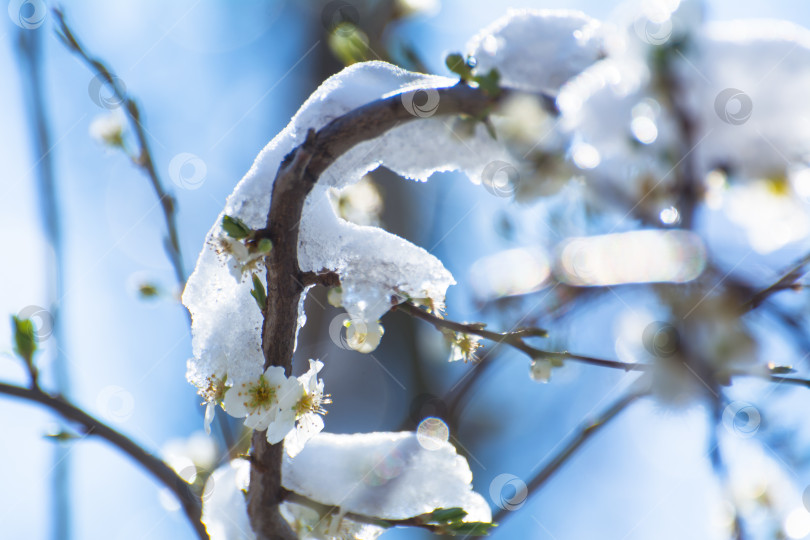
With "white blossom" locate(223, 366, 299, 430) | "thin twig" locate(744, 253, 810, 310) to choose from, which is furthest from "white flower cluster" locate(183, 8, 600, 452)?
"thin twig" locate(744, 253, 810, 310)

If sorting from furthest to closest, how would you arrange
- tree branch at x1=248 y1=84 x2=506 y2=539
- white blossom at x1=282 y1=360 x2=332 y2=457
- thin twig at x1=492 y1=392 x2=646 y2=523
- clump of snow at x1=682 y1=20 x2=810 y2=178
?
thin twig at x1=492 y1=392 x2=646 y2=523 → white blossom at x1=282 y1=360 x2=332 y2=457 → tree branch at x1=248 y1=84 x2=506 y2=539 → clump of snow at x1=682 y1=20 x2=810 y2=178

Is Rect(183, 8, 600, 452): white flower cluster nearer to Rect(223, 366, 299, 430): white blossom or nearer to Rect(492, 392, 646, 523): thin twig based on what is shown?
Rect(223, 366, 299, 430): white blossom

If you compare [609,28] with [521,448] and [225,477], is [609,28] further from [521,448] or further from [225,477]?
[521,448]

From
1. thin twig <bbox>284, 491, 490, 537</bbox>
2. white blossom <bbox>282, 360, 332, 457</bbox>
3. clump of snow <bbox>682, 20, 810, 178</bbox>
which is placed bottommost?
thin twig <bbox>284, 491, 490, 537</bbox>

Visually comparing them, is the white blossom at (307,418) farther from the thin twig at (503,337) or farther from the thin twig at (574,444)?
the thin twig at (574,444)

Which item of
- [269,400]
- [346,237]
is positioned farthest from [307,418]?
[346,237]

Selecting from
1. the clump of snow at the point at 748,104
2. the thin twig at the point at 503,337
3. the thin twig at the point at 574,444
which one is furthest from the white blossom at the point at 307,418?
the clump of snow at the point at 748,104

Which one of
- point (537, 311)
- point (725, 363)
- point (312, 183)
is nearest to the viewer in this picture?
point (725, 363)

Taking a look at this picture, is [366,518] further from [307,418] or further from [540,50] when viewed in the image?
[540,50]

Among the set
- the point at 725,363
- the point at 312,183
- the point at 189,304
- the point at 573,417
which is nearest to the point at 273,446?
the point at 189,304
